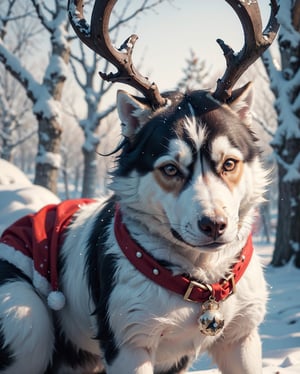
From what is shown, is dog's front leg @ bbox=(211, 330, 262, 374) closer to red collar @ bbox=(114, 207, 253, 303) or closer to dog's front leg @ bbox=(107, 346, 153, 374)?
red collar @ bbox=(114, 207, 253, 303)

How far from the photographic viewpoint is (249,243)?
240 centimetres

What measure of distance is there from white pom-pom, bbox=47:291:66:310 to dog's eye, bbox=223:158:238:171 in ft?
3.96

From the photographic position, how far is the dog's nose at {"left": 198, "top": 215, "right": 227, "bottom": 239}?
73.0 inches

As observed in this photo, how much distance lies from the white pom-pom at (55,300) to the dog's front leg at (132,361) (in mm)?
578

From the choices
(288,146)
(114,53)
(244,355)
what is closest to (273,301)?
(288,146)

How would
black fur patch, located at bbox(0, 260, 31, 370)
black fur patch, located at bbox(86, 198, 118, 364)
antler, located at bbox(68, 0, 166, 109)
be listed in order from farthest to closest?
1. black fur patch, located at bbox(0, 260, 31, 370)
2. antler, located at bbox(68, 0, 166, 109)
3. black fur patch, located at bbox(86, 198, 118, 364)

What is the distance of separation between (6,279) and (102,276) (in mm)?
718

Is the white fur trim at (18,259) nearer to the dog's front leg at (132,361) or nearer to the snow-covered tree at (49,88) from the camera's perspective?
the dog's front leg at (132,361)

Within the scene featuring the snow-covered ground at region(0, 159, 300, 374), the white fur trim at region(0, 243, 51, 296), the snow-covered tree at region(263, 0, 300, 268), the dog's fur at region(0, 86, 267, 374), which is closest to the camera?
the dog's fur at region(0, 86, 267, 374)

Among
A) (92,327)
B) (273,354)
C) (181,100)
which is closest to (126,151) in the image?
(181,100)

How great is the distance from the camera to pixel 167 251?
7.22ft

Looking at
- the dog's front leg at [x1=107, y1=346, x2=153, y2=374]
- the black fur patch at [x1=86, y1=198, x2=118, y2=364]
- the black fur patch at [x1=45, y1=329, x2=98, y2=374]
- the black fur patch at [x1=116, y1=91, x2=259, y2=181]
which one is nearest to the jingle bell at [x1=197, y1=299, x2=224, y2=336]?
the dog's front leg at [x1=107, y1=346, x2=153, y2=374]

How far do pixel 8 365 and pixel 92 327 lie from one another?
20.7 inches

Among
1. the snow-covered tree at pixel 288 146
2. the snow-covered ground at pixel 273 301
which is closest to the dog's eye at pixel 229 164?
the snow-covered ground at pixel 273 301
